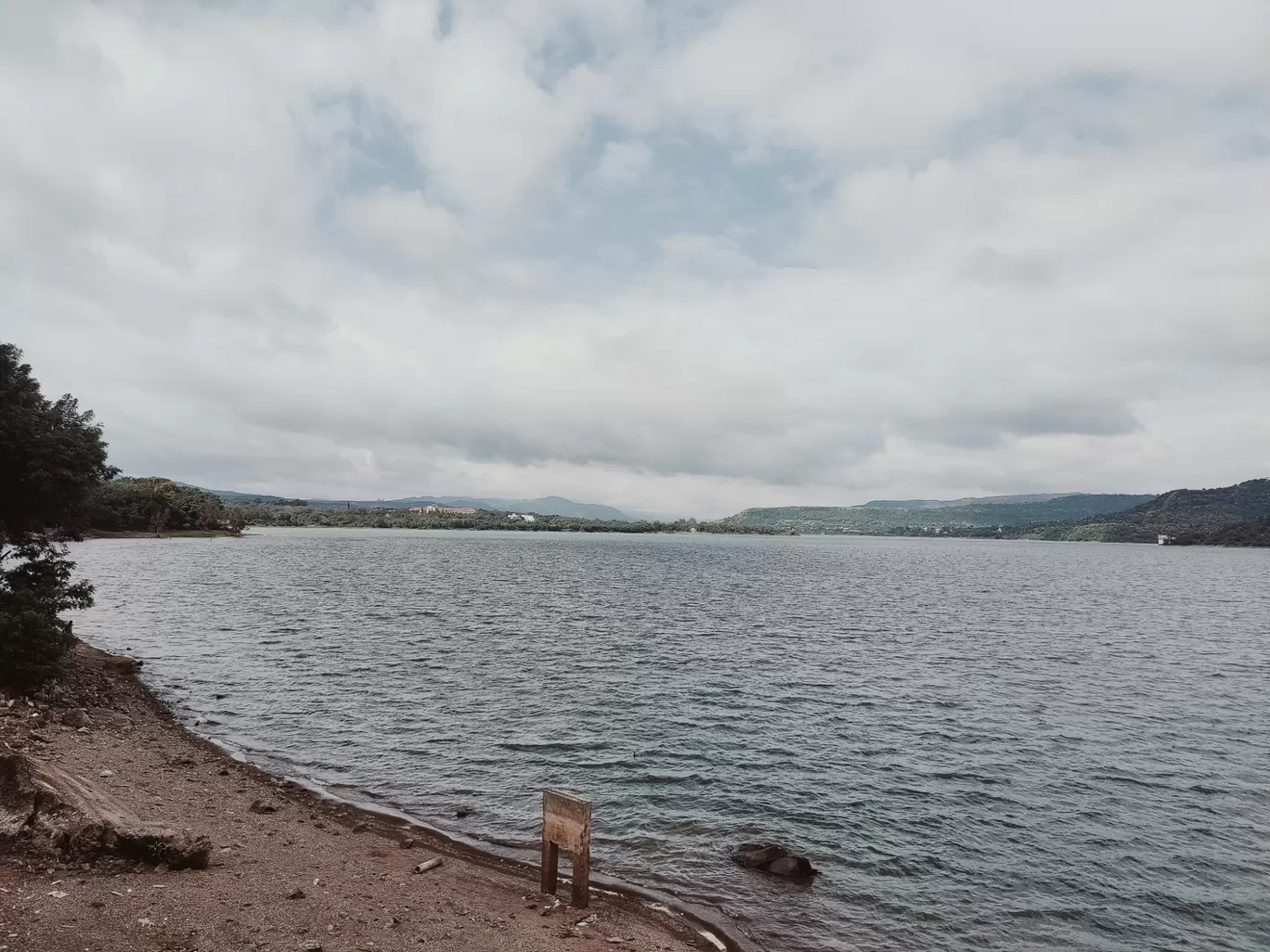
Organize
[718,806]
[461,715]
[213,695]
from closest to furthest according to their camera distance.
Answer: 1. [718,806]
2. [461,715]
3. [213,695]

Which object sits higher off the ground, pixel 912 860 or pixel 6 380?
pixel 6 380

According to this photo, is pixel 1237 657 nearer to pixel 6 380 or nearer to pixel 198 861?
pixel 198 861

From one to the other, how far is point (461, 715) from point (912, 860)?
2060cm

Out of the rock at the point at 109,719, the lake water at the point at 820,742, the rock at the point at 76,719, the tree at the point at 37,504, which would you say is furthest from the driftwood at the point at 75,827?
the tree at the point at 37,504

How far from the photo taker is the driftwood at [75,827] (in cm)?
1388

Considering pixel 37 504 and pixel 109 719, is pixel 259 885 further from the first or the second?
pixel 37 504

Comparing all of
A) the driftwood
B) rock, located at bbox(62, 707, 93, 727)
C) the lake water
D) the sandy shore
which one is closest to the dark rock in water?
the lake water

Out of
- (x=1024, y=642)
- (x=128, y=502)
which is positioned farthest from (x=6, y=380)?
(x=128, y=502)

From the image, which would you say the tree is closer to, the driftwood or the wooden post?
the driftwood

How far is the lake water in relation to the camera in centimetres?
1873

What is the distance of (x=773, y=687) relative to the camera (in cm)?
4081

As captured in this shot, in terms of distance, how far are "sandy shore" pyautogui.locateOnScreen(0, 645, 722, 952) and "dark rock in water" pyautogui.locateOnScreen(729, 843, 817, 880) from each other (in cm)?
381

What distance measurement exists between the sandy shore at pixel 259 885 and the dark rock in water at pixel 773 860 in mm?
3808

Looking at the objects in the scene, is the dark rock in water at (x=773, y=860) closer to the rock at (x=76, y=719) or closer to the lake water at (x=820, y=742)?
the lake water at (x=820, y=742)
